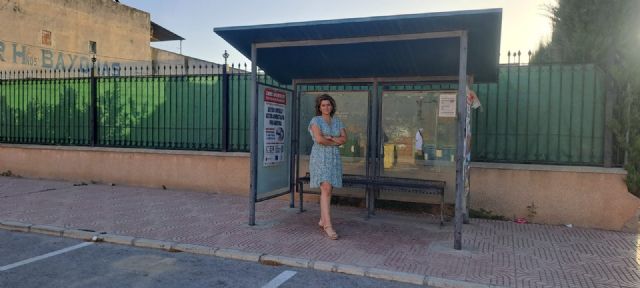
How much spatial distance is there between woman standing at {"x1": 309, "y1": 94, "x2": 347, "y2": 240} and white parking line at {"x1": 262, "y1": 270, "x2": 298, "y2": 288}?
1338 mm

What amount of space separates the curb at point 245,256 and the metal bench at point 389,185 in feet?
7.56

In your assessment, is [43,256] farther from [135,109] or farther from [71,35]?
[71,35]

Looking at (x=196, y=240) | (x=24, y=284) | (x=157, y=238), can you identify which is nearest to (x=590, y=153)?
(x=196, y=240)

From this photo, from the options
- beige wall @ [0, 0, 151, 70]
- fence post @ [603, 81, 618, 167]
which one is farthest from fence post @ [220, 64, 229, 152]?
beige wall @ [0, 0, 151, 70]

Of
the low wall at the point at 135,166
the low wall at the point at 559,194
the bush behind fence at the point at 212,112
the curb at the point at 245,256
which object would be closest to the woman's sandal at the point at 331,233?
the curb at the point at 245,256

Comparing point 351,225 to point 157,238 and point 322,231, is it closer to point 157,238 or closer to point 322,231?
point 322,231

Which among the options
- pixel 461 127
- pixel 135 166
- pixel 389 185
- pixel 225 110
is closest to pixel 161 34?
pixel 135 166

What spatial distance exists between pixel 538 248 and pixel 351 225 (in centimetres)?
254

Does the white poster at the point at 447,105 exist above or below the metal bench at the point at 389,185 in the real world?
above

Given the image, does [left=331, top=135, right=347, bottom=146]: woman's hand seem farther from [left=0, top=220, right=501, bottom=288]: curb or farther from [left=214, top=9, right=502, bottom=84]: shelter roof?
[left=0, top=220, right=501, bottom=288]: curb

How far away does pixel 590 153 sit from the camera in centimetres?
731

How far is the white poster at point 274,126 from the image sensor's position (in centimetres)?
709

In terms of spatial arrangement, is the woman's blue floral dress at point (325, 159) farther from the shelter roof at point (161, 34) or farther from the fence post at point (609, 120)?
the shelter roof at point (161, 34)

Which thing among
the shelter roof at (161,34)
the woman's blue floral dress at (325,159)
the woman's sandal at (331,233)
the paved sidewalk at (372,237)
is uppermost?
the shelter roof at (161,34)
